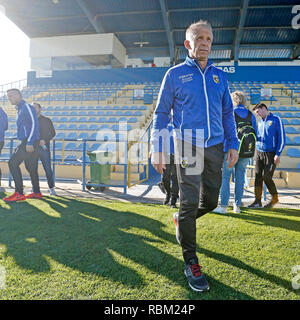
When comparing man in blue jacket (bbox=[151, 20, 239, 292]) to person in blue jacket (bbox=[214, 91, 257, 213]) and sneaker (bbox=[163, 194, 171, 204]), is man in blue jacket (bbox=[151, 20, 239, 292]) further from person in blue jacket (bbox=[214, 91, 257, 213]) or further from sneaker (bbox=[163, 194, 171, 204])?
sneaker (bbox=[163, 194, 171, 204])

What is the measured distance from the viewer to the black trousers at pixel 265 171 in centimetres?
406

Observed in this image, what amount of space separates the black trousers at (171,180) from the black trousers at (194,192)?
175 cm

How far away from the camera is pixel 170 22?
56.5 ft

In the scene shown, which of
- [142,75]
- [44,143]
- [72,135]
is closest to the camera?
[44,143]

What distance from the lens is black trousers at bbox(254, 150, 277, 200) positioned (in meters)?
4.06

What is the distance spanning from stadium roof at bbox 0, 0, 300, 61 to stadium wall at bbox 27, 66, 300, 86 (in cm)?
211

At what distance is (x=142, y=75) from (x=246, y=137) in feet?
50.7

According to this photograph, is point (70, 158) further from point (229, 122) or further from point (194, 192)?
point (194, 192)

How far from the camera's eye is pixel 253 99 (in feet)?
39.9

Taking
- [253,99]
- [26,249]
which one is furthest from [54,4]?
[26,249]

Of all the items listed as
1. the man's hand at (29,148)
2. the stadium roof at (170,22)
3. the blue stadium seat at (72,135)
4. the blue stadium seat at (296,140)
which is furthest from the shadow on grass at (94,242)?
the stadium roof at (170,22)

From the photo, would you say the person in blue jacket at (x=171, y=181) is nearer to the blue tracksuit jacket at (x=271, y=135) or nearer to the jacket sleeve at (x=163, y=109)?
the blue tracksuit jacket at (x=271, y=135)

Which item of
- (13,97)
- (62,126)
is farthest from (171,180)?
(62,126)
